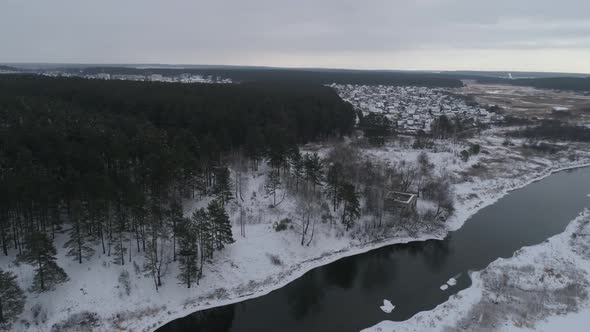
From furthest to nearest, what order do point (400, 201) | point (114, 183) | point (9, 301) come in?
point (400, 201) < point (114, 183) < point (9, 301)

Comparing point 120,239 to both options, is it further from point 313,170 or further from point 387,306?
point 387,306

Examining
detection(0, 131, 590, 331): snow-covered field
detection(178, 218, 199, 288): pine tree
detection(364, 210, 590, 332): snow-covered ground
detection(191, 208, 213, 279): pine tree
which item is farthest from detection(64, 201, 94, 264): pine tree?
detection(364, 210, 590, 332): snow-covered ground

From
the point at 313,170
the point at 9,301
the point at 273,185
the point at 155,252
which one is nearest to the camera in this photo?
the point at 9,301

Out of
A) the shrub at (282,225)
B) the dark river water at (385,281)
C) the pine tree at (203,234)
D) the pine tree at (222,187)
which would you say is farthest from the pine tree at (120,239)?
the shrub at (282,225)

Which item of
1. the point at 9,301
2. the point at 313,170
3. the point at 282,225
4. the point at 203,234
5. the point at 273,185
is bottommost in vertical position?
the point at 9,301

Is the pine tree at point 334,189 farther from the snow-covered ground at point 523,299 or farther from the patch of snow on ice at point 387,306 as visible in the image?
the snow-covered ground at point 523,299

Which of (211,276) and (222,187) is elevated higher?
(222,187)

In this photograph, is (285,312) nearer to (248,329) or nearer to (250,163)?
(248,329)

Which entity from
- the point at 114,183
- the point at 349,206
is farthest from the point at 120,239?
the point at 349,206
